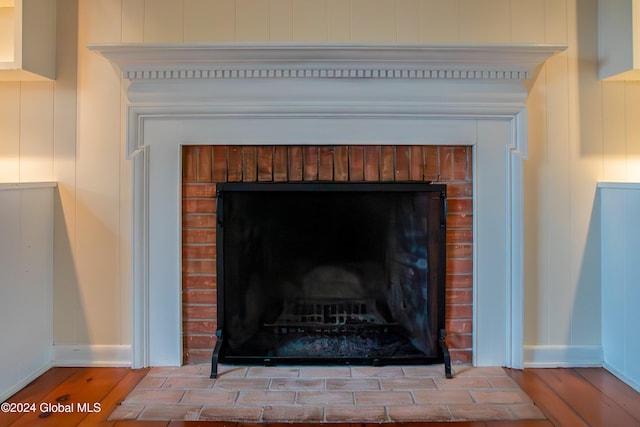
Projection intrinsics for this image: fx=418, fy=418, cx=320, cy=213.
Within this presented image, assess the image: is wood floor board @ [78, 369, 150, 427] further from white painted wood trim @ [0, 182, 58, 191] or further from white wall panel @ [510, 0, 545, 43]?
white wall panel @ [510, 0, 545, 43]

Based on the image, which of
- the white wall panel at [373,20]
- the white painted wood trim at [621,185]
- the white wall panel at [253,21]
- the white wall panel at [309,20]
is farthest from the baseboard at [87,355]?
the white painted wood trim at [621,185]

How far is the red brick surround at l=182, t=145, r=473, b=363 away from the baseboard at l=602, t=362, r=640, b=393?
592mm

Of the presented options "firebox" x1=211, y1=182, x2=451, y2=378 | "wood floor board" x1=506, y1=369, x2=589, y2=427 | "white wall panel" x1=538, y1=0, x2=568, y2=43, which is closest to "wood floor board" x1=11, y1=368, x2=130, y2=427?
"firebox" x1=211, y1=182, x2=451, y2=378

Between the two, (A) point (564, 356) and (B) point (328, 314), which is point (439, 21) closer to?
(B) point (328, 314)

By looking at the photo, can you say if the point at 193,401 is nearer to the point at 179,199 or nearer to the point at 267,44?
the point at 179,199

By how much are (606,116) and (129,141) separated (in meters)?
2.05

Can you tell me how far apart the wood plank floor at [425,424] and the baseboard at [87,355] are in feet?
0.13

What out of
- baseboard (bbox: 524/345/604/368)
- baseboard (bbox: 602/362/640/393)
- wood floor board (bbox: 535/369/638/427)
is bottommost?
wood floor board (bbox: 535/369/638/427)

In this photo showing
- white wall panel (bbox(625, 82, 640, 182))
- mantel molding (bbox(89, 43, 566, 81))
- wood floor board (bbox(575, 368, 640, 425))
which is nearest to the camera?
wood floor board (bbox(575, 368, 640, 425))

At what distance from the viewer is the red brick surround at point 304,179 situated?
178cm

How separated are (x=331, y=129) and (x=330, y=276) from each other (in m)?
0.63

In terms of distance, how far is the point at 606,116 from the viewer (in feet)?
5.97

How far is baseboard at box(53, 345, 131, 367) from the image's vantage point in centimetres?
181

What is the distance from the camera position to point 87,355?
5.95ft
